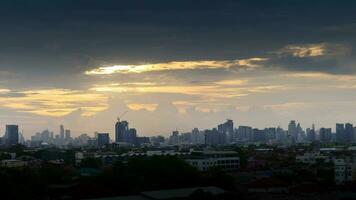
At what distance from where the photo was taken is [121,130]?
277ft

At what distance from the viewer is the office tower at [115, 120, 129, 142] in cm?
8344

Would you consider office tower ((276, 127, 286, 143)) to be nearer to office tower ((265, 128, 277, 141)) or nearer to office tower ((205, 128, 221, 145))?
office tower ((265, 128, 277, 141))

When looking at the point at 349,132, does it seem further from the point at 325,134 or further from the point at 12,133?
the point at 12,133

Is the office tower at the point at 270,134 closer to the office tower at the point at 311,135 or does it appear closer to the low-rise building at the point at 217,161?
the office tower at the point at 311,135

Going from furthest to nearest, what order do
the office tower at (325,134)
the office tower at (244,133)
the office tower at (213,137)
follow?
the office tower at (244,133)
the office tower at (325,134)
the office tower at (213,137)

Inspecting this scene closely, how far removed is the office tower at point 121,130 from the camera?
83438 mm

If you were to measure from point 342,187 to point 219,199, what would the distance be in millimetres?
6317

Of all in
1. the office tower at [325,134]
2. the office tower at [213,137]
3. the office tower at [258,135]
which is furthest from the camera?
the office tower at [258,135]

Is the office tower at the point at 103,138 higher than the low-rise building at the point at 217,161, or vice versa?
the office tower at the point at 103,138

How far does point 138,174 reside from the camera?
19469 millimetres

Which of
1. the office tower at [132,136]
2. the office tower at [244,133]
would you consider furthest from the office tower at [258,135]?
the office tower at [132,136]

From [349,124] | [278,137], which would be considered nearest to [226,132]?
[278,137]

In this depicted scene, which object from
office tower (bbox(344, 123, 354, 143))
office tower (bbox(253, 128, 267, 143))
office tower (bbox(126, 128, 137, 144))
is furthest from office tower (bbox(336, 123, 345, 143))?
office tower (bbox(126, 128, 137, 144))

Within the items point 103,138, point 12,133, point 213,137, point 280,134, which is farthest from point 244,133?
point 12,133
